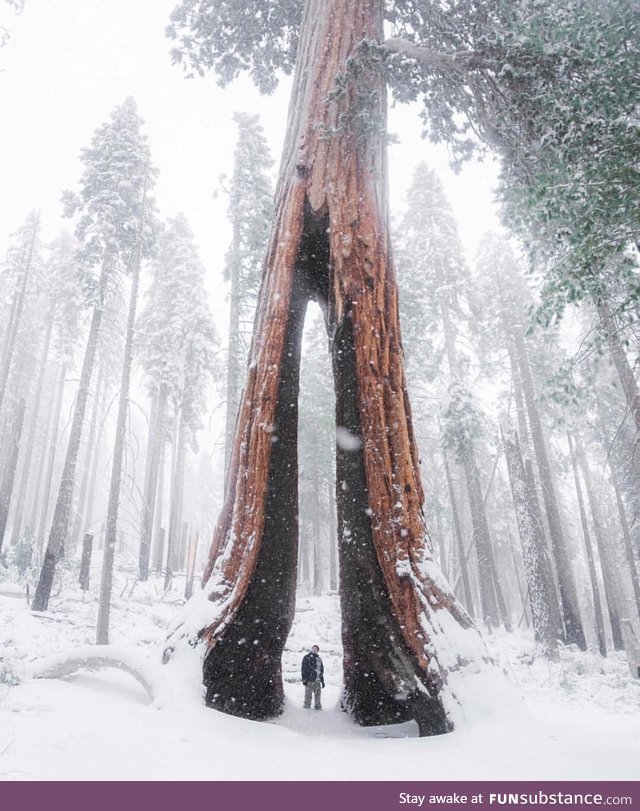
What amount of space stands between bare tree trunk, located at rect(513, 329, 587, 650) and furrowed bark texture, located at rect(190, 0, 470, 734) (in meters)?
13.8

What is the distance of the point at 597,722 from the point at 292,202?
5.21 m

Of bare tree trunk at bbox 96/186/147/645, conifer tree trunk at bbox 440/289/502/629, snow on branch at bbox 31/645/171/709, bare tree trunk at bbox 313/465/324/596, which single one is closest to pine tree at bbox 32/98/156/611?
bare tree trunk at bbox 96/186/147/645

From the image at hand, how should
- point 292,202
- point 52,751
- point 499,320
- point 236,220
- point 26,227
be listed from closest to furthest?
point 52,751 → point 292,202 → point 236,220 → point 499,320 → point 26,227

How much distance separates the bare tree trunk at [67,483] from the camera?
1294 cm

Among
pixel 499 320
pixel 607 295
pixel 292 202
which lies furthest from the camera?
pixel 499 320

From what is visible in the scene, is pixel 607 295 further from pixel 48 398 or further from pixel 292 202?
pixel 48 398

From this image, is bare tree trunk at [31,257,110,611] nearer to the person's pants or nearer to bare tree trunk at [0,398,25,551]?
bare tree trunk at [0,398,25,551]

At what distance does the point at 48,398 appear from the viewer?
36.7m

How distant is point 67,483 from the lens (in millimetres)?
14547

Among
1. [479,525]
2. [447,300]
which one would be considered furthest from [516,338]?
[479,525]

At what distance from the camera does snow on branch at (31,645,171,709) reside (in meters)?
3.42

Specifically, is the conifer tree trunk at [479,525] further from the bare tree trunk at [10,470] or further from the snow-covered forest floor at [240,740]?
the bare tree trunk at [10,470]

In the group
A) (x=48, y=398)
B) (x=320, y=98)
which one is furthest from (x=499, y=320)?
(x=48, y=398)

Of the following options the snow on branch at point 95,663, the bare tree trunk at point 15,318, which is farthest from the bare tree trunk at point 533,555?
the bare tree trunk at point 15,318
